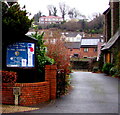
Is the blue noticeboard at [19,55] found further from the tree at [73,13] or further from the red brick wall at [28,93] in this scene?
the tree at [73,13]

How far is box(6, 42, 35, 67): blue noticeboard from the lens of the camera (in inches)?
384

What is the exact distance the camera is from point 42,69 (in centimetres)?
1072

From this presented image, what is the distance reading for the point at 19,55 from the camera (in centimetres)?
980

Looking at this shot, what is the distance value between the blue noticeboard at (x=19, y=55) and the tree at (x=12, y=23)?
320mm

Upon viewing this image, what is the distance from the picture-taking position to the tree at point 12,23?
9.37m

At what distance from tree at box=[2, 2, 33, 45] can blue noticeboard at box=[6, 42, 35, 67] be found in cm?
32

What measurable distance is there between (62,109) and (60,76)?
2957 mm

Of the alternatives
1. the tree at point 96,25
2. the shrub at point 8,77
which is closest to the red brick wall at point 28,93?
the shrub at point 8,77

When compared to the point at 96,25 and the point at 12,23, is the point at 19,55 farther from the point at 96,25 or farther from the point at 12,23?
the point at 96,25

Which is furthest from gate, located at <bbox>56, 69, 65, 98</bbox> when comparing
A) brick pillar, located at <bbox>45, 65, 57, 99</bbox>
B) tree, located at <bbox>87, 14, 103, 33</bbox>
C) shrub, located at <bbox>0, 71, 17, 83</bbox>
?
tree, located at <bbox>87, 14, 103, 33</bbox>

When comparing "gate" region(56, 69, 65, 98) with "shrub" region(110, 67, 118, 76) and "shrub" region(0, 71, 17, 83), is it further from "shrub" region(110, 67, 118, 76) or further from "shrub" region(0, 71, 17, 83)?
"shrub" region(110, 67, 118, 76)

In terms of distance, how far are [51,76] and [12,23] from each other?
2.52 metres

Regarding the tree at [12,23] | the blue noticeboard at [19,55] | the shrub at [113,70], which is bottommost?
the shrub at [113,70]

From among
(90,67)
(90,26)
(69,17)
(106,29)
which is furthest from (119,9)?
(69,17)
